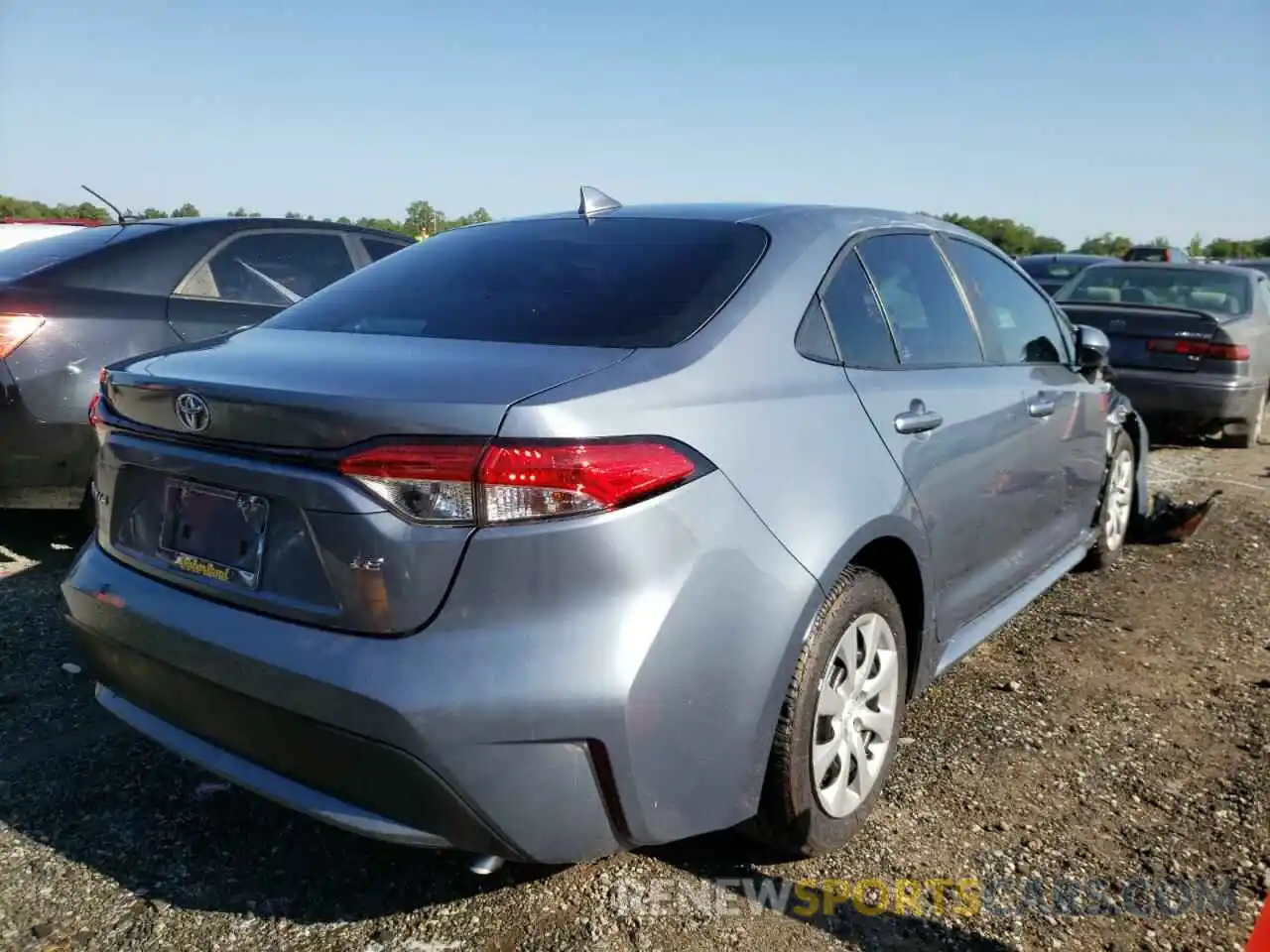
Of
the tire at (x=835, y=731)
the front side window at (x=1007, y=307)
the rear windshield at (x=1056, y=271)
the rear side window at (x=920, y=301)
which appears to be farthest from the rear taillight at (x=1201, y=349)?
the rear windshield at (x=1056, y=271)

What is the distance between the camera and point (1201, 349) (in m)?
7.76

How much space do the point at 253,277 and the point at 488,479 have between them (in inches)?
149

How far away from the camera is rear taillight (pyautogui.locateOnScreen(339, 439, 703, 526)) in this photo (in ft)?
6.08

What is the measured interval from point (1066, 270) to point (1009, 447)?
14121 millimetres

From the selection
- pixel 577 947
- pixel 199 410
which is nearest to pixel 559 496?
pixel 199 410

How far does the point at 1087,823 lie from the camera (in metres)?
2.73

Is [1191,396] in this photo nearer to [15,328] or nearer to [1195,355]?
[1195,355]

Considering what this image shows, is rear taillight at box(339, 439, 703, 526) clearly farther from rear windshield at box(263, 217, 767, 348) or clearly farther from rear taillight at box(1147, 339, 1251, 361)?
rear taillight at box(1147, 339, 1251, 361)

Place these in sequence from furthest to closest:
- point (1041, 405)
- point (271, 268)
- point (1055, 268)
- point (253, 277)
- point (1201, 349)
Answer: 1. point (1055, 268)
2. point (1201, 349)
3. point (271, 268)
4. point (253, 277)
5. point (1041, 405)

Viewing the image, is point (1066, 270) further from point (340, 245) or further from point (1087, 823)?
point (1087, 823)

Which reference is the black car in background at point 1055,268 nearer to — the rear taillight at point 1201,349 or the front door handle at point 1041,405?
the rear taillight at point 1201,349

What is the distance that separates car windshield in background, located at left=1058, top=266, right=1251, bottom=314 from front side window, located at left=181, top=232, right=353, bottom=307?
6239mm

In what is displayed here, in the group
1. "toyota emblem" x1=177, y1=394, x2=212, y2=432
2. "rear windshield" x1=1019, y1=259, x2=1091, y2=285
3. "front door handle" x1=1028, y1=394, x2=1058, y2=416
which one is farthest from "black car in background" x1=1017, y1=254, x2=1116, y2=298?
"toyota emblem" x1=177, y1=394, x2=212, y2=432

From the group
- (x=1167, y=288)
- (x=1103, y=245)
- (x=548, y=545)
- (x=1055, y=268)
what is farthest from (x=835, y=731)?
(x=1103, y=245)
